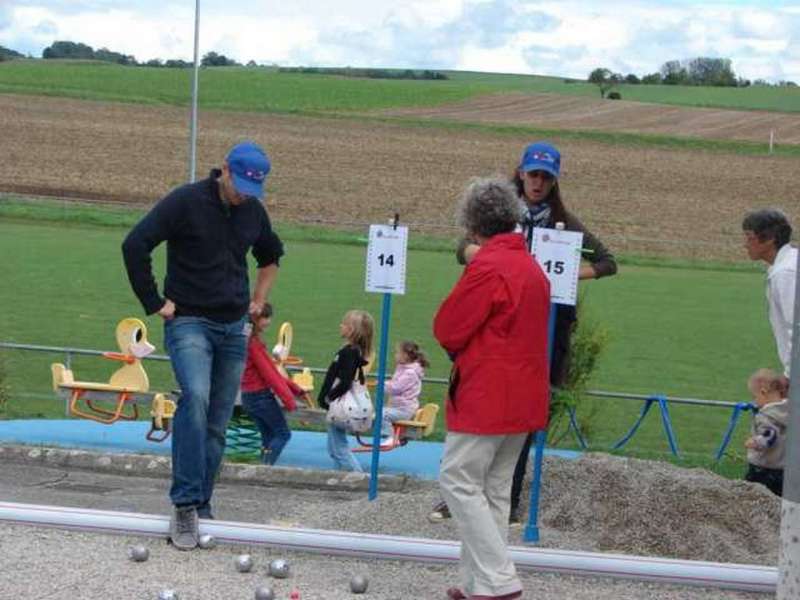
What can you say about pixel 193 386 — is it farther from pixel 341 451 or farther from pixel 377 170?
pixel 377 170

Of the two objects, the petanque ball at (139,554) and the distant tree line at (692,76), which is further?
the distant tree line at (692,76)

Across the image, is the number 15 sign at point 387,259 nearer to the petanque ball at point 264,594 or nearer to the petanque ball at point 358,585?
the petanque ball at point 358,585

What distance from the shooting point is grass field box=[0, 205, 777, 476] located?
16.0 m

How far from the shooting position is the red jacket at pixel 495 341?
21.0 feet

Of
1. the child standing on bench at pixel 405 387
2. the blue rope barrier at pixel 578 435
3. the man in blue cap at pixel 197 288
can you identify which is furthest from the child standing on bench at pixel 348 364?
the man in blue cap at pixel 197 288

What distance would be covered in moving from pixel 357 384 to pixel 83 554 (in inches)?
146

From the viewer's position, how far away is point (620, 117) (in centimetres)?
7144

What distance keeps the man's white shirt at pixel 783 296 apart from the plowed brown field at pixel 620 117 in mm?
56526

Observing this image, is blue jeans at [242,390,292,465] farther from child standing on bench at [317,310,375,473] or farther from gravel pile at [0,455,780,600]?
gravel pile at [0,455,780,600]

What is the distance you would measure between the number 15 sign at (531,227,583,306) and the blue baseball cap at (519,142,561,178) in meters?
0.35

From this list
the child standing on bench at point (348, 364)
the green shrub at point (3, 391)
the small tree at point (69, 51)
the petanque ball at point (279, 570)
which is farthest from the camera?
the small tree at point (69, 51)

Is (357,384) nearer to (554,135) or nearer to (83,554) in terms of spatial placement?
(83,554)

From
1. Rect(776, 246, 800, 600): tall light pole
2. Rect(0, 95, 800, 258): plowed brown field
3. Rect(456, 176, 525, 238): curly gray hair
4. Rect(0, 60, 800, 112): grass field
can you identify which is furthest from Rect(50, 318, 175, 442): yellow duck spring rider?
Rect(0, 60, 800, 112): grass field

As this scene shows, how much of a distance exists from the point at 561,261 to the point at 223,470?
333cm
